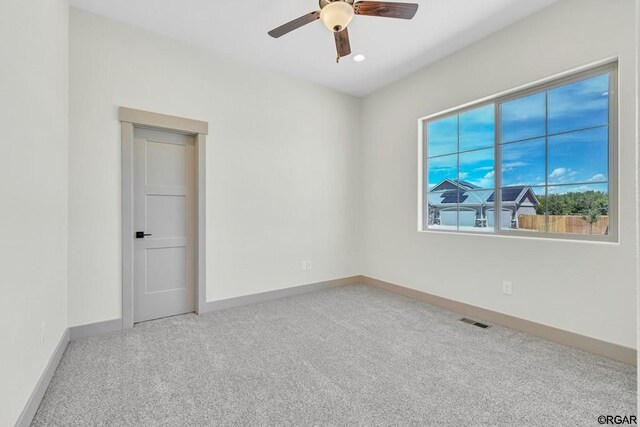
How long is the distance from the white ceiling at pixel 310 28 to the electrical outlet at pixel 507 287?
2.57 meters

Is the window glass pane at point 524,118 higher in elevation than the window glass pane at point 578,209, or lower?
higher

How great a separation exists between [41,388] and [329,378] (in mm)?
1794

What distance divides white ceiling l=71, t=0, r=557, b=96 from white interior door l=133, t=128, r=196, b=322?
110cm

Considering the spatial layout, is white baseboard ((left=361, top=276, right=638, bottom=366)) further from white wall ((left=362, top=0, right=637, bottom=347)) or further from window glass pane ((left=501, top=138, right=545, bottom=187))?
window glass pane ((left=501, top=138, right=545, bottom=187))

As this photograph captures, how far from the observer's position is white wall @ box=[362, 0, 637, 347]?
2268 millimetres

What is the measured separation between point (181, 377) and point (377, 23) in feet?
11.3

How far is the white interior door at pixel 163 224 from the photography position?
10.1ft

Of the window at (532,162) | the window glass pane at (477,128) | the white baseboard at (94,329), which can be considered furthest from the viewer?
the window glass pane at (477,128)

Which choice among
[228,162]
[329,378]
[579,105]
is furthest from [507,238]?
[228,162]

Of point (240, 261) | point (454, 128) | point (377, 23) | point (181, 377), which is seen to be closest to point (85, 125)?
point (240, 261)

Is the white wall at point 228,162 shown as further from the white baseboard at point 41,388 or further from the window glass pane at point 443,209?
the window glass pane at point 443,209

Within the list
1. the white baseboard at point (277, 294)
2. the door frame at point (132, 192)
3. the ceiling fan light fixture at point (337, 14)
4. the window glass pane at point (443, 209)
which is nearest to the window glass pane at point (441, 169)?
the window glass pane at point (443, 209)

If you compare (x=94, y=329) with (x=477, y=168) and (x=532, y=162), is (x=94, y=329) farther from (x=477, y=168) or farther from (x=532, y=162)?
(x=532, y=162)

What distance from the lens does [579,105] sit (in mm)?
2592
